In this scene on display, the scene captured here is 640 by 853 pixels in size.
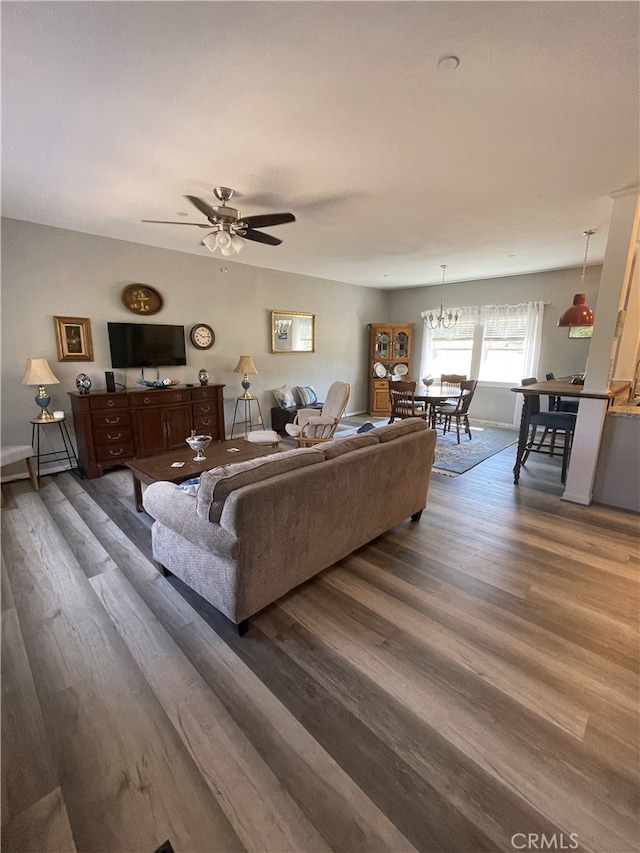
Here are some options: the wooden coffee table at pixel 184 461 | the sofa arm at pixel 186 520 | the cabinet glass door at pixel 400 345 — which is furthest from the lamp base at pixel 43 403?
the cabinet glass door at pixel 400 345

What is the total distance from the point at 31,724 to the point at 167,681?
498 mm

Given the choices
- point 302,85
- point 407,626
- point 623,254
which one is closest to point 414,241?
point 623,254

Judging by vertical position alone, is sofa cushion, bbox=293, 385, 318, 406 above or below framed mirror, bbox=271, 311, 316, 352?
below

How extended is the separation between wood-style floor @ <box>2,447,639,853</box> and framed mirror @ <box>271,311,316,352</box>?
4.28 m

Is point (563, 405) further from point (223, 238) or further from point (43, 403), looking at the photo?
point (43, 403)

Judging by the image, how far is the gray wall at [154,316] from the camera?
12.2 ft

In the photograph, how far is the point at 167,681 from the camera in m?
1.61

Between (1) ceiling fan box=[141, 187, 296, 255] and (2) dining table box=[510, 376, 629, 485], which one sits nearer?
(1) ceiling fan box=[141, 187, 296, 255]

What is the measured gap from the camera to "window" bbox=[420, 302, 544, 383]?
247 inches

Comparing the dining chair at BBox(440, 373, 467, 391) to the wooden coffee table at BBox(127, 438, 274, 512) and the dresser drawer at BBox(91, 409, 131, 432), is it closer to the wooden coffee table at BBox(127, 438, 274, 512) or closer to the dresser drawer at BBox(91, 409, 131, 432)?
the wooden coffee table at BBox(127, 438, 274, 512)

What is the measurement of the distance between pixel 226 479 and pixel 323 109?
1962 millimetres

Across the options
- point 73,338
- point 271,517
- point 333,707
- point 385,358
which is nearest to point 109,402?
point 73,338

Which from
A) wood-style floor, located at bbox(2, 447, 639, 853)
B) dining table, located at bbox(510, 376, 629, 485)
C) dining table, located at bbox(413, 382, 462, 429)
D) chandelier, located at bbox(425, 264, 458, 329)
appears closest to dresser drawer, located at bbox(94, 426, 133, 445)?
wood-style floor, located at bbox(2, 447, 639, 853)

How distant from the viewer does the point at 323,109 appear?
1863 millimetres
